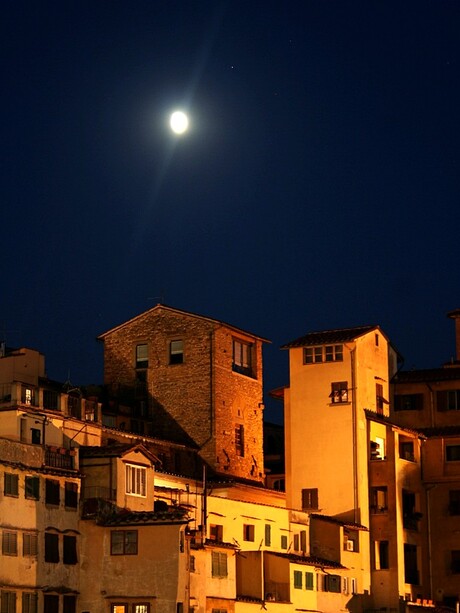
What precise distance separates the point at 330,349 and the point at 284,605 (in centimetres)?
2119

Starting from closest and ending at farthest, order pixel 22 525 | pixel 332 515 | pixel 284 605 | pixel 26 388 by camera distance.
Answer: pixel 22 525 → pixel 26 388 → pixel 284 605 → pixel 332 515

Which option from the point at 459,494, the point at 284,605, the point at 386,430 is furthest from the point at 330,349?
the point at 284,605

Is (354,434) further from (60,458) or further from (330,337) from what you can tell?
(60,458)

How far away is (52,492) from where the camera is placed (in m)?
67.9

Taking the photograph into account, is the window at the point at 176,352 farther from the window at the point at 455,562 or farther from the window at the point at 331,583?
the window at the point at 455,562

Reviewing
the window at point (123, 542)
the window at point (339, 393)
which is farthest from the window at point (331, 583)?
the window at point (123, 542)

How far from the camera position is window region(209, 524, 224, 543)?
78694 millimetres

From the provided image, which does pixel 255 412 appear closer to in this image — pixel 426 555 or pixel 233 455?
pixel 233 455

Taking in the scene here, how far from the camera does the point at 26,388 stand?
70625 mm

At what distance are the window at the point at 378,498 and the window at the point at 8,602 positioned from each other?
33.0m

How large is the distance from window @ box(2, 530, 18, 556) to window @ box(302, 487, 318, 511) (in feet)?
99.6

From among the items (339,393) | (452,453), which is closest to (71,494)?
(339,393)

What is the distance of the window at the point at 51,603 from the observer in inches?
2608

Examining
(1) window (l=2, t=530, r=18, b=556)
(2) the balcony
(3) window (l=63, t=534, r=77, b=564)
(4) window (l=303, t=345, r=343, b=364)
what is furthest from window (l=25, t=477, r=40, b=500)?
(4) window (l=303, t=345, r=343, b=364)
